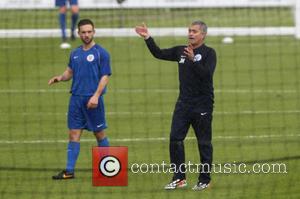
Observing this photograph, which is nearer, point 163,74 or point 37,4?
point 163,74

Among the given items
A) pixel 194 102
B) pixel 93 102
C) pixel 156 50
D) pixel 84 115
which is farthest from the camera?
pixel 84 115

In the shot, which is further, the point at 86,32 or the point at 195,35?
the point at 86,32

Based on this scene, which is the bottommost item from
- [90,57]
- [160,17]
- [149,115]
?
[149,115]

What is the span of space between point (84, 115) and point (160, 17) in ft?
61.9

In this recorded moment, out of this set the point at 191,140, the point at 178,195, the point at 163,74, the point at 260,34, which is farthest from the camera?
the point at 260,34

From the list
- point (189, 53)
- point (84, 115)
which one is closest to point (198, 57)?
point (189, 53)

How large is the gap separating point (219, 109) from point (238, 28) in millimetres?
11129

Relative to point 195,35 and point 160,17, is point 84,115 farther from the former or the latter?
point 160,17

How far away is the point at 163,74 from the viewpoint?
22.9 m

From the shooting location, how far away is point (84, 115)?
12.9 metres

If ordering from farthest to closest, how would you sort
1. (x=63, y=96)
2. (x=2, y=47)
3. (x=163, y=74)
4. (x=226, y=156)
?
(x=2, y=47) < (x=163, y=74) < (x=63, y=96) < (x=226, y=156)

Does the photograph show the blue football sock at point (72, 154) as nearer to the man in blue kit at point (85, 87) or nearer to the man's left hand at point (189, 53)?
the man in blue kit at point (85, 87)

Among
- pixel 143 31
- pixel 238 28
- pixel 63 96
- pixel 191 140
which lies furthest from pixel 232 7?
pixel 143 31

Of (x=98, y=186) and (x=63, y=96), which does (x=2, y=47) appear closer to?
(x=63, y=96)
